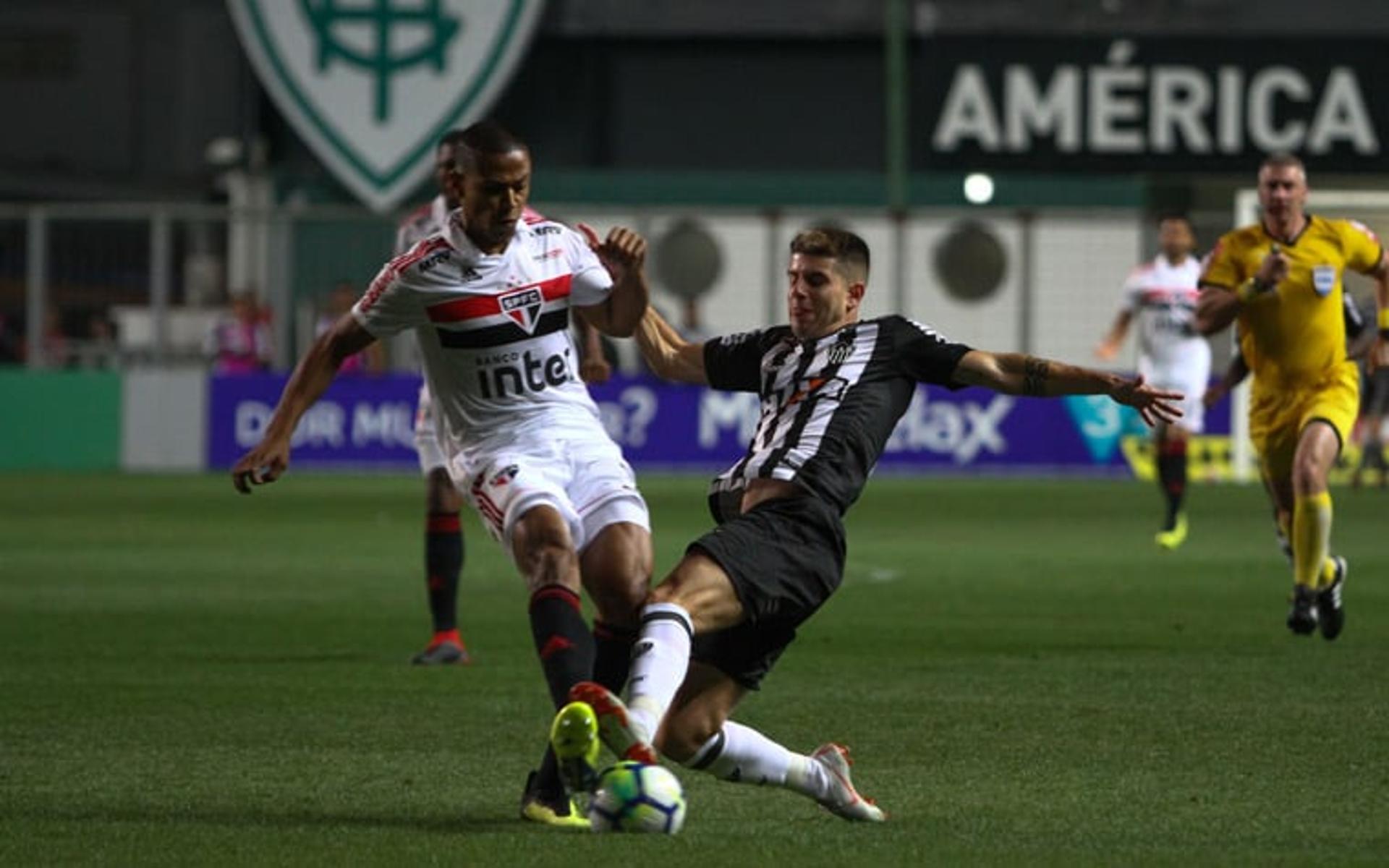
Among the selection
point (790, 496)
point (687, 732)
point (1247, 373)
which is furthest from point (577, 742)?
point (1247, 373)

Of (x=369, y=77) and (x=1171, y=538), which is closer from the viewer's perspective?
(x=1171, y=538)

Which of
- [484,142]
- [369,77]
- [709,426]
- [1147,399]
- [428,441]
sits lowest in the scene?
[709,426]

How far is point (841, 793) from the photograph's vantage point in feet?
26.1

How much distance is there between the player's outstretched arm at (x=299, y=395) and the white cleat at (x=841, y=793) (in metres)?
1.73

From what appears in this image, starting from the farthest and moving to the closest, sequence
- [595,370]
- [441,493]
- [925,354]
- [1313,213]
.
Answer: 1. [1313,213]
2. [441,493]
3. [595,370]
4. [925,354]

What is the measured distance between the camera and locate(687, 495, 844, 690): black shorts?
7816mm

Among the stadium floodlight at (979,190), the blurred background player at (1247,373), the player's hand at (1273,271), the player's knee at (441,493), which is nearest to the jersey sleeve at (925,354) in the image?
the player's knee at (441,493)

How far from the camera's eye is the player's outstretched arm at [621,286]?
8.62 meters

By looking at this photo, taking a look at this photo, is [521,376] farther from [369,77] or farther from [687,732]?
[369,77]

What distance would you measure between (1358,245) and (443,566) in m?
4.53

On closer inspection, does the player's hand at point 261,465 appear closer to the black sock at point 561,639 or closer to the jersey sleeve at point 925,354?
the black sock at point 561,639

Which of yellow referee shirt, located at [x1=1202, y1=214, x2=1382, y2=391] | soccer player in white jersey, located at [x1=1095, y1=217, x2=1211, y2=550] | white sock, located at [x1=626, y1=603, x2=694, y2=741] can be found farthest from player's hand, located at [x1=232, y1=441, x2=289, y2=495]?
soccer player in white jersey, located at [x1=1095, y1=217, x2=1211, y2=550]

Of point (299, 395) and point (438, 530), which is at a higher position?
point (299, 395)

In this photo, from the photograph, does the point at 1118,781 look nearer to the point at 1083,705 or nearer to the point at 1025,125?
the point at 1083,705
